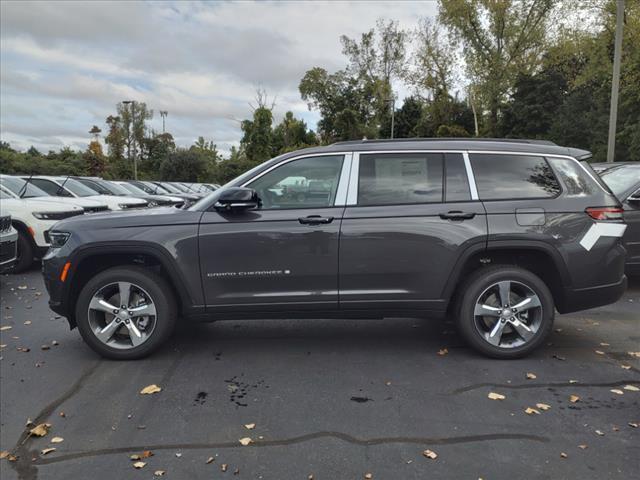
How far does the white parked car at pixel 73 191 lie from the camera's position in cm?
1073

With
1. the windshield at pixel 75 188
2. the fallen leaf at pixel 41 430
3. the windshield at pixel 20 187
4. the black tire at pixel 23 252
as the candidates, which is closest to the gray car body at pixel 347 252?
Answer: the fallen leaf at pixel 41 430

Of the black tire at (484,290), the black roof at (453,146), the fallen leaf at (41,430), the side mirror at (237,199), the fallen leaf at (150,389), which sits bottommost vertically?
the fallen leaf at (41,430)

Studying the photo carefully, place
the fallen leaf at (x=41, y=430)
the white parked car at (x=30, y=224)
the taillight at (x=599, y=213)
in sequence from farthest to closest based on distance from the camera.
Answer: the white parked car at (x=30, y=224) < the taillight at (x=599, y=213) < the fallen leaf at (x=41, y=430)

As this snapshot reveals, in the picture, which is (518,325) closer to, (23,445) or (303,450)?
(303,450)

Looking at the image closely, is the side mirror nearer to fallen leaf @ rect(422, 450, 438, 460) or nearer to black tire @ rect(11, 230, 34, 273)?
fallen leaf @ rect(422, 450, 438, 460)

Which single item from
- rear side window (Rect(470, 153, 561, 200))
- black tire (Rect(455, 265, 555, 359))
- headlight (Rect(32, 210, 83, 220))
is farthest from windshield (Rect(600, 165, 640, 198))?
headlight (Rect(32, 210, 83, 220))

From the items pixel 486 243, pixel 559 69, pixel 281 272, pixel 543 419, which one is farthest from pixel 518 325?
pixel 559 69

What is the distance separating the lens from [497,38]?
129 ft

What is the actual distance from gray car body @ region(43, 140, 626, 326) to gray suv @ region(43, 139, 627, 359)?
1cm

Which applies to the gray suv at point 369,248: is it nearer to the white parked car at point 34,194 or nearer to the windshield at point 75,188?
the white parked car at point 34,194

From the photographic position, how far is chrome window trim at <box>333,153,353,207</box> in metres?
4.23

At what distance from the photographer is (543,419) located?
3275 mm

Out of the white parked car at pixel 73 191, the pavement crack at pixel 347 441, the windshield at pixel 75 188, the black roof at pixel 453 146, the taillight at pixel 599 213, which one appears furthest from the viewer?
the windshield at pixel 75 188

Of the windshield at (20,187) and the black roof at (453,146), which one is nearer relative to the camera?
the black roof at (453,146)
